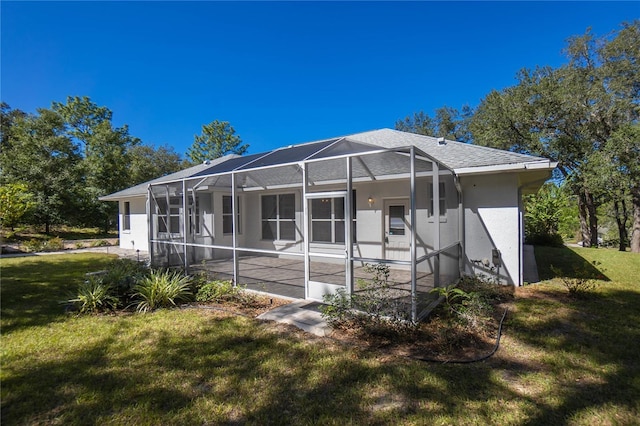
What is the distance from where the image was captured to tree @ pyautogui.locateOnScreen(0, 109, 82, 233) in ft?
63.0

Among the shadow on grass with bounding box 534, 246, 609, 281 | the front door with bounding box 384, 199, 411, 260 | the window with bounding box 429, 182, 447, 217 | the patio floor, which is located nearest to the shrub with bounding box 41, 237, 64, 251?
the patio floor

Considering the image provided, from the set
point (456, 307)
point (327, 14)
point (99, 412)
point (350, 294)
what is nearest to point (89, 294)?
point (99, 412)

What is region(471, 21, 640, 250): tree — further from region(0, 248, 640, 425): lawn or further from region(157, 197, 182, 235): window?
region(157, 197, 182, 235): window

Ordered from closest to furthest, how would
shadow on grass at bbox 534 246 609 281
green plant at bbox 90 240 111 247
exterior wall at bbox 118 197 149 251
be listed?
shadow on grass at bbox 534 246 609 281
exterior wall at bbox 118 197 149 251
green plant at bbox 90 240 111 247

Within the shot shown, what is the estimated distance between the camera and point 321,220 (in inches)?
383

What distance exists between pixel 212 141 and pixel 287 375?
32507 millimetres

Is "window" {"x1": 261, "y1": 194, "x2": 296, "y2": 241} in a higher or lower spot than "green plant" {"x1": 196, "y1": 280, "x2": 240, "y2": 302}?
higher

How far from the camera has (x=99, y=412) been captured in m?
2.69

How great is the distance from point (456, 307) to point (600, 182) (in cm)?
1416

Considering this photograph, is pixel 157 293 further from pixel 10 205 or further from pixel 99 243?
pixel 99 243

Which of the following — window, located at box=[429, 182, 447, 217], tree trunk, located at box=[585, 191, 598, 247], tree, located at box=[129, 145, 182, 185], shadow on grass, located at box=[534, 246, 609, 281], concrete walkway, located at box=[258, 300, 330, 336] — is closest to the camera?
concrete walkway, located at box=[258, 300, 330, 336]

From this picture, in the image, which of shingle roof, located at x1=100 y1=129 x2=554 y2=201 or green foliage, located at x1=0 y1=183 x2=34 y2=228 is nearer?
shingle roof, located at x1=100 y1=129 x2=554 y2=201

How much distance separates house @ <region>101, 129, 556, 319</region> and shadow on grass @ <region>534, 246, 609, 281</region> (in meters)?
2.16

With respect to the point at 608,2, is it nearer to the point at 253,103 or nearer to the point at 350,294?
the point at 350,294
